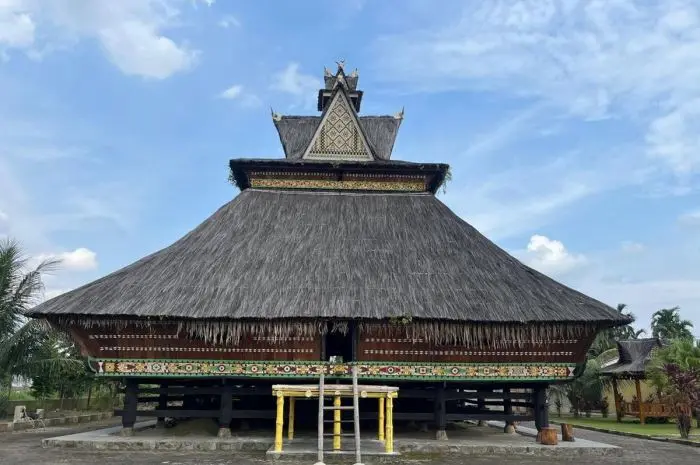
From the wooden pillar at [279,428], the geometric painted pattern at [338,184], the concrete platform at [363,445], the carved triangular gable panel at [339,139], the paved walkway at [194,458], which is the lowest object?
the paved walkway at [194,458]

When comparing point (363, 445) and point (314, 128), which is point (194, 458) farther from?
point (314, 128)

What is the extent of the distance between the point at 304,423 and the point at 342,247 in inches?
215

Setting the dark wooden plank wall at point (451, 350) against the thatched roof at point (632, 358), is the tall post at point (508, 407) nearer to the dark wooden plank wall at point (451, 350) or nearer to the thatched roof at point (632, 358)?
the dark wooden plank wall at point (451, 350)

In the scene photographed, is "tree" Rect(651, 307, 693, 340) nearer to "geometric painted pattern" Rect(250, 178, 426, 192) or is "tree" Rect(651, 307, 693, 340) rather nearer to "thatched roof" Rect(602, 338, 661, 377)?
"thatched roof" Rect(602, 338, 661, 377)

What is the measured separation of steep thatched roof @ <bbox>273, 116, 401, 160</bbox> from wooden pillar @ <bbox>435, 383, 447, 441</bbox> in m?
9.37

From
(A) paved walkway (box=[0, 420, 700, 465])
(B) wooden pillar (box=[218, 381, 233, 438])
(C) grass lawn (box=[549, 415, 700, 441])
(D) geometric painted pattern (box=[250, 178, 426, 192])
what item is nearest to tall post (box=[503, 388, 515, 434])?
(A) paved walkway (box=[0, 420, 700, 465])

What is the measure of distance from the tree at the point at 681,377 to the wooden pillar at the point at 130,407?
1654cm

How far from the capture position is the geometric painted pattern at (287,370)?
13461mm

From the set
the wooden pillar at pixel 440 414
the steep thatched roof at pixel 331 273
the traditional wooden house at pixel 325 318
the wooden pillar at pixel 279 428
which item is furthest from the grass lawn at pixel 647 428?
the wooden pillar at pixel 279 428

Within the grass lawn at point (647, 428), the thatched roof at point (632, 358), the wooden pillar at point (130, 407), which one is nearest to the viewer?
the wooden pillar at point (130, 407)

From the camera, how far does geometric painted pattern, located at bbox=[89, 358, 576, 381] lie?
1346cm

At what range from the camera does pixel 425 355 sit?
45.1 ft

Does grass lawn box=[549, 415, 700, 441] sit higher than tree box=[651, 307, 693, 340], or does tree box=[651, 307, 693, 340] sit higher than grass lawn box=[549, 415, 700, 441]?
tree box=[651, 307, 693, 340]

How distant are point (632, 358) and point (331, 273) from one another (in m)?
20.2
